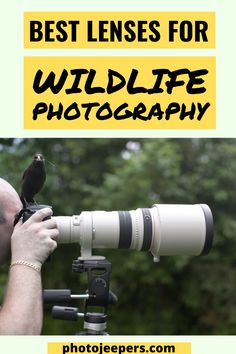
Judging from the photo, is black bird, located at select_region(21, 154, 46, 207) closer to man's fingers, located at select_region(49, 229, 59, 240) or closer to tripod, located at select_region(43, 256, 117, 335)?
man's fingers, located at select_region(49, 229, 59, 240)

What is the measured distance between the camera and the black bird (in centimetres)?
211

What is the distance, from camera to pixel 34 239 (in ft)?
6.54

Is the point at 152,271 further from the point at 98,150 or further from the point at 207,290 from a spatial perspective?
the point at 98,150

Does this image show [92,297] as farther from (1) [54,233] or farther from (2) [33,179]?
(2) [33,179]

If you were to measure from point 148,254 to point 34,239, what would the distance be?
4529 mm

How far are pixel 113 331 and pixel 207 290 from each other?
1.41 meters

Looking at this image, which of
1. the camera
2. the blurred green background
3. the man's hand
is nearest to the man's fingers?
the man's hand

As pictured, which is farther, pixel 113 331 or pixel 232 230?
pixel 113 331

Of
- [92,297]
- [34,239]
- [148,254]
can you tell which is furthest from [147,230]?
[148,254]

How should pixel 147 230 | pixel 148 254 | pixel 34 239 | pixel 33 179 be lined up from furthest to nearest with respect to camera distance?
pixel 148 254 → pixel 147 230 → pixel 33 179 → pixel 34 239

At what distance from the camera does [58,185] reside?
7160 millimetres

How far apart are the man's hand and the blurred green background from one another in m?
3.74

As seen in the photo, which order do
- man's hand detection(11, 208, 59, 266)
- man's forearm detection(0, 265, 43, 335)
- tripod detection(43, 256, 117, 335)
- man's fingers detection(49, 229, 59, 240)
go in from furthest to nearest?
tripod detection(43, 256, 117, 335), man's fingers detection(49, 229, 59, 240), man's hand detection(11, 208, 59, 266), man's forearm detection(0, 265, 43, 335)

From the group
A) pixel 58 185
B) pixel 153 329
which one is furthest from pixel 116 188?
pixel 153 329
